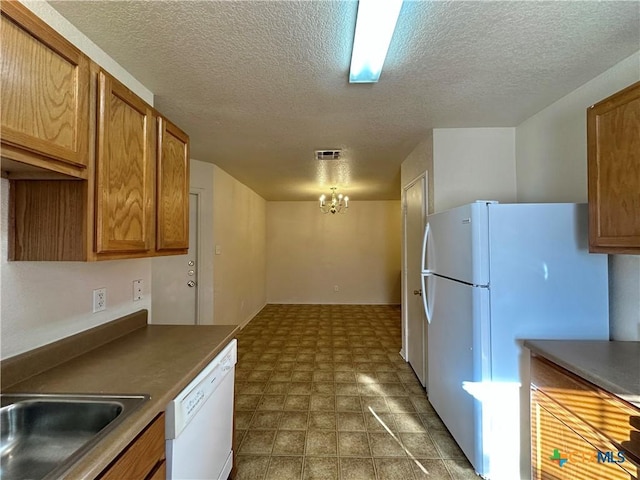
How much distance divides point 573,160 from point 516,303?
112cm

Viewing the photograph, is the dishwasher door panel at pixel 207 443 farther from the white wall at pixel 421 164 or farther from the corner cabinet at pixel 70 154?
the white wall at pixel 421 164

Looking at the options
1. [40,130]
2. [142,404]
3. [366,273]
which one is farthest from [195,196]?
[366,273]

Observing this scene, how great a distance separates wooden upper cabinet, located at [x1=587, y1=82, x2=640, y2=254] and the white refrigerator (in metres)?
0.20

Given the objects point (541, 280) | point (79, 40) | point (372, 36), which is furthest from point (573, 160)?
point (79, 40)

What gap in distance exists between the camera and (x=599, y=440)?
1186mm

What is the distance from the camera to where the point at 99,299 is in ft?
5.13

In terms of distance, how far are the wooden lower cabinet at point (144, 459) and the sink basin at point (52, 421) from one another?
10 cm

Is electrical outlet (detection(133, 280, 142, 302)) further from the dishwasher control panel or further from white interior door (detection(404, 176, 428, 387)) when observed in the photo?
white interior door (detection(404, 176, 428, 387))

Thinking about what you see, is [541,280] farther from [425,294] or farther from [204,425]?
[204,425]

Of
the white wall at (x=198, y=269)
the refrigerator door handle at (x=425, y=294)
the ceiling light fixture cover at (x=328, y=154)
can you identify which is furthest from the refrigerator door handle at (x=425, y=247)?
the white wall at (x=198, y=269)

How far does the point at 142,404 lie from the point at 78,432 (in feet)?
0.95

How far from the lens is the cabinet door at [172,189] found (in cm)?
163

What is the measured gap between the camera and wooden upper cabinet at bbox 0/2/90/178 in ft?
2.81

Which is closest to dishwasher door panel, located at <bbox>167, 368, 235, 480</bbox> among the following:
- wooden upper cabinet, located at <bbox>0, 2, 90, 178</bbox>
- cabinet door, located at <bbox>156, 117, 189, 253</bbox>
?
cabinet door, located at <bbox>156, 117, 189, 253</bbox>
